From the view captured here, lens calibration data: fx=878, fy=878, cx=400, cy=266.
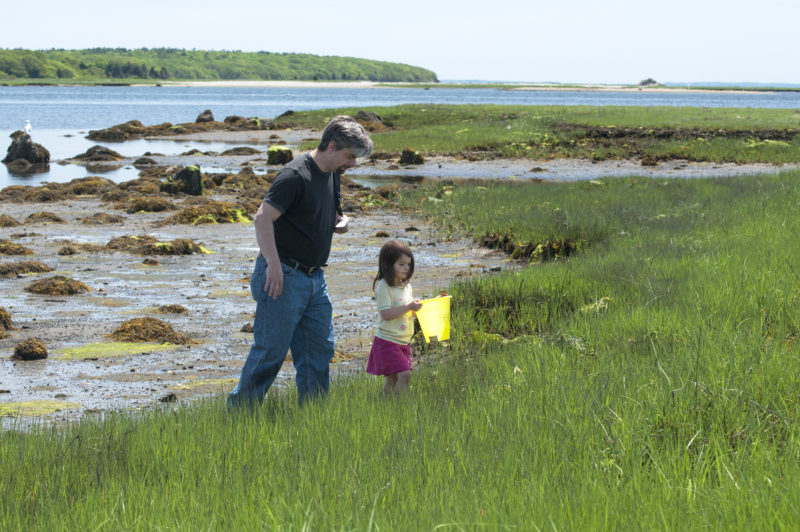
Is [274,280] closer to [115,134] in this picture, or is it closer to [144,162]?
[144,162]

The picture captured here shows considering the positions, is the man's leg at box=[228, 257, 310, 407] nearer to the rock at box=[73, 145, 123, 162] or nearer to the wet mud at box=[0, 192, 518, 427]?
the wet mud at box=[0, 192, 518, 427]

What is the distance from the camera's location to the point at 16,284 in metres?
12.6

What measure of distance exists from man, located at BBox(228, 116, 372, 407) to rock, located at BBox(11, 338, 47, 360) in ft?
12.3

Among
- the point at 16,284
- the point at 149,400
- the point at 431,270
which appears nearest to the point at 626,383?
the point at 149,400

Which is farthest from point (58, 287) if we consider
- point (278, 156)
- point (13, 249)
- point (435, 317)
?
point (278, 156)

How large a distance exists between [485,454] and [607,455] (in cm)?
61

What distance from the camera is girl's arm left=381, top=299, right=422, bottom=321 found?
6.13 meters

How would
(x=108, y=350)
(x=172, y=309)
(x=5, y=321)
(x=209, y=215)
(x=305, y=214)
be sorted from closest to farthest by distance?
(x=305, y=214) → (x=108, y=350) → (x=5, y=321) → (x=172, y=309) → (x=209, y=215)

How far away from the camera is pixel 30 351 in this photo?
880 cm

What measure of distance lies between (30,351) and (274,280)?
4293mm

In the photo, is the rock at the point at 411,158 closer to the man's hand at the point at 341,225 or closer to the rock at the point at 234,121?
the man's hand at the point at 341,225

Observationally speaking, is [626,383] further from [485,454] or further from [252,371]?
[252,371]

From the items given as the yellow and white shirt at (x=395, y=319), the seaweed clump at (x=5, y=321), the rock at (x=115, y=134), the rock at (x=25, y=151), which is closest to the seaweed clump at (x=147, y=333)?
the seaweed clump at (x=5, y=321)

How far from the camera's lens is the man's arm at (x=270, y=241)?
18.6 feet
